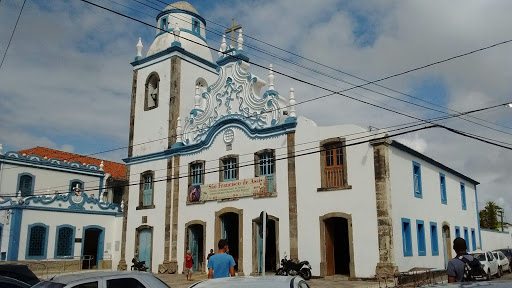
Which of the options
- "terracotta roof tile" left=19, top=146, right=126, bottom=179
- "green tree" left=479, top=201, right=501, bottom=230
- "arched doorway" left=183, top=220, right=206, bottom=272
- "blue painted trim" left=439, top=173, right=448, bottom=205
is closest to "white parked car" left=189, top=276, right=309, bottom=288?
"arched doorway" left=183, top=220, right=206, bottom=272

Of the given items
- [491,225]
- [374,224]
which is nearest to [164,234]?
[374,224]

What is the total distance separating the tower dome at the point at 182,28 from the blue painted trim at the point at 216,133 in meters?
7.12

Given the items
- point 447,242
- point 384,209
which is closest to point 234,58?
point 384,209

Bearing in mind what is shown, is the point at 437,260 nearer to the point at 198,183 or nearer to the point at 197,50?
the point at 198,183

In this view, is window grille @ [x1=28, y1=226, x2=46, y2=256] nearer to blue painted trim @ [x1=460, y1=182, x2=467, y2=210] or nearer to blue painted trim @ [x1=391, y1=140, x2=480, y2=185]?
blue painted trim @ [x1=391, y1=140, x2=480, y2=185]

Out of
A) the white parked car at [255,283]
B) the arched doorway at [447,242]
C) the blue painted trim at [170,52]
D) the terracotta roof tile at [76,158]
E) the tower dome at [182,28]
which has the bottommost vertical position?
the white parked car at [255,283]

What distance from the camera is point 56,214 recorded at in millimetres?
27922

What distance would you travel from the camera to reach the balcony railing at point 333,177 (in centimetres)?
1998

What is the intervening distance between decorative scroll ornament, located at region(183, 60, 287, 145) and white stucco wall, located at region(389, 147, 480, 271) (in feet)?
20.2

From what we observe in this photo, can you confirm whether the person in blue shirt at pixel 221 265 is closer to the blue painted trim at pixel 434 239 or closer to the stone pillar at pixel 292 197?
the stone pillar at pixel 292 197

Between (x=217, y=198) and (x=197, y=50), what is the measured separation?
1130 cm

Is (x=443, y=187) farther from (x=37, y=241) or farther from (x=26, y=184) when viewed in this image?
(x=26, y=184)

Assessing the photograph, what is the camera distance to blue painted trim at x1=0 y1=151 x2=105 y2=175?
1162 inches

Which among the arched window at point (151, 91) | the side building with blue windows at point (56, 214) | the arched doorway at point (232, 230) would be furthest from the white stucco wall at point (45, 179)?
the arched doorway at point (232, 230)
